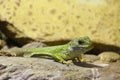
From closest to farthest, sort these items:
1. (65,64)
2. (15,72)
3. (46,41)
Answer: (15,72) → (65,64) → (46,41)

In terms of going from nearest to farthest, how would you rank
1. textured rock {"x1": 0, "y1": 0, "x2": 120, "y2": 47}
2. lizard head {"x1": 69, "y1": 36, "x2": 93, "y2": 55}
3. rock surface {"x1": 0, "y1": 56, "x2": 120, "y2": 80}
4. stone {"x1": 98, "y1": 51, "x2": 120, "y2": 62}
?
1. rock surface {"x1": 0, "y1": 56, "x2": 120, "y2": 80}
2. lizard head {"x1": 69, "y1": 36, "x2": 93, "y2": 55}
3. stone {"x1": 98, "y1": 51, "x2": 120, "y2": 62}
4. textured rock {"x1": 0, "y1": 0, "x2": 120, "y2": 47}

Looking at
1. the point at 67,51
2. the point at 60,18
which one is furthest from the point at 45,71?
the point at 60,18

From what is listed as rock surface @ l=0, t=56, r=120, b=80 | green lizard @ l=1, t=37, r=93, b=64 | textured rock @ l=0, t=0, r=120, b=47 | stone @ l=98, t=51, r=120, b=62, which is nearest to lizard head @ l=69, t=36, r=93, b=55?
green lizard @ l=1, t=37, r=93, b=64

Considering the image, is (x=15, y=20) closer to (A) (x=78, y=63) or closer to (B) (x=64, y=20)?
(B) (x=64, y=20)

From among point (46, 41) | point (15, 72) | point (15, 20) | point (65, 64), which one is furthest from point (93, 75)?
point (15, 20)

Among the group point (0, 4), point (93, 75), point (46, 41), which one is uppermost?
point (0, 4)

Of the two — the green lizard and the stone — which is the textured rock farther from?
the green lizard

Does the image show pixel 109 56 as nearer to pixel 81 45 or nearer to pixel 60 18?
pixel 60 18
